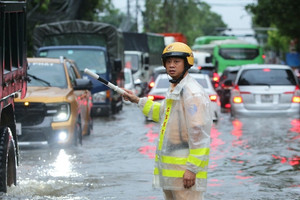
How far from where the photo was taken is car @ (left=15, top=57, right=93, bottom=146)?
49.2 feet

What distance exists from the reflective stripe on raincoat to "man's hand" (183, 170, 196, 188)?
0.04 metres

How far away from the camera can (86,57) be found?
2484 cm

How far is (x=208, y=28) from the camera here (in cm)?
19750

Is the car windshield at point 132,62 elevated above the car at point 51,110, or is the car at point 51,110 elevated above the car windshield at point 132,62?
the car at point 51,110

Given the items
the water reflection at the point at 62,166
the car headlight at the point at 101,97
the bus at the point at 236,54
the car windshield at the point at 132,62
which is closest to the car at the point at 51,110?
the water reflection at the point at 62,166

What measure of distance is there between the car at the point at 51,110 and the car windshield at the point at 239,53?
118ft

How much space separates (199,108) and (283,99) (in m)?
16.5

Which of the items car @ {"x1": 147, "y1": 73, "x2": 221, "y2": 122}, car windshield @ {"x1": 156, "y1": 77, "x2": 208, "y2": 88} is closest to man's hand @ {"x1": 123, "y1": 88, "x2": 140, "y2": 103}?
car @ {"x1": 147, "y1": 73, "x2": 221, "y2": 122}

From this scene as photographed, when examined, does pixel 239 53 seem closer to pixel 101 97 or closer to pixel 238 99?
pixel 101 97

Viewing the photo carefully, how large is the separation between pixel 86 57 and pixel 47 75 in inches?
320

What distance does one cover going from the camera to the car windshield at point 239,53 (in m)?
52.3

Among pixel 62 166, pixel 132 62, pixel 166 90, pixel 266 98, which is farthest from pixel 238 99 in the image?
pixel 132 62

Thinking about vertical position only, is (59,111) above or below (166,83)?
above

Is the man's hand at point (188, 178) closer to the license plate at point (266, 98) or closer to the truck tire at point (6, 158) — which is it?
the truck tire at point (6, 158)
